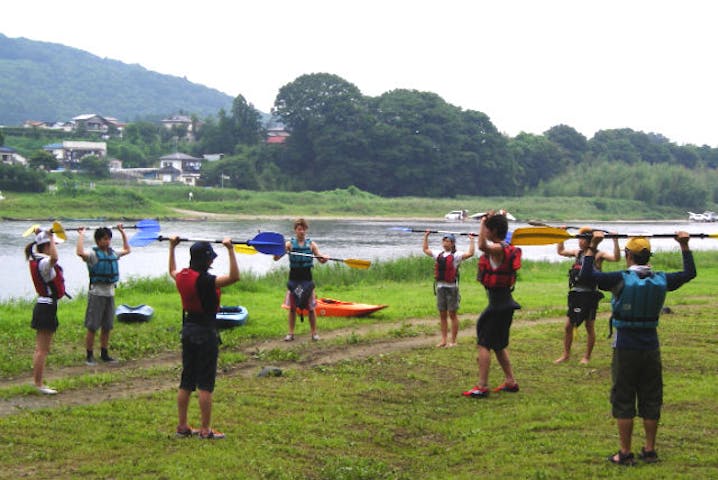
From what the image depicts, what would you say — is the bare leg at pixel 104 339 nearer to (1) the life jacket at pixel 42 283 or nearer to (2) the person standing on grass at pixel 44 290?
(2) the person standing on grass at pixel 44 290

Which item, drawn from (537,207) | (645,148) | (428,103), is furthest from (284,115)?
(645,148)

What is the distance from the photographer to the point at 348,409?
876 centimetres

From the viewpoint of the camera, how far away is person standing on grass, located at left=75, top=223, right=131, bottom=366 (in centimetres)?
1126

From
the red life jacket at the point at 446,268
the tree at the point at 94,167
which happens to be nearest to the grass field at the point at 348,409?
the red life jacket at the point at 446,268

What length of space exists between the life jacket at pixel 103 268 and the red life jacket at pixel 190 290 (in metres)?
4.38

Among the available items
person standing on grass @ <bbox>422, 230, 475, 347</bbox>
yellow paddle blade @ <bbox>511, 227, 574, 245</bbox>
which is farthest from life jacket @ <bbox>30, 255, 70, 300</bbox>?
person standing on grass @ <bbox>422, 230, 475, 347</bbox>

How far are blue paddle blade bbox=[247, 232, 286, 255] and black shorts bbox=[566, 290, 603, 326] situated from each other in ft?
12.6

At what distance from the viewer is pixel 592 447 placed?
23.7 ft

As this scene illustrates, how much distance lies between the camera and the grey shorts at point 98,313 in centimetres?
1128

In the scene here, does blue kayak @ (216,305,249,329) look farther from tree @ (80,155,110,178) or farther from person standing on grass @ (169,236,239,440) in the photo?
tree @ (80,155,110,178)

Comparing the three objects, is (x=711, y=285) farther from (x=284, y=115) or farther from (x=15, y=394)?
(x=284, y=115)

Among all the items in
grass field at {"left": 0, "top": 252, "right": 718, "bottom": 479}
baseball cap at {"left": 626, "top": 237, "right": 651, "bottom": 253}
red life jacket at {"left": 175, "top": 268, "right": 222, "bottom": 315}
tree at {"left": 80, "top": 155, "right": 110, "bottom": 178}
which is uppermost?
tree at {"left": 80, "top": 155, "right": 110, "bottom": 178}

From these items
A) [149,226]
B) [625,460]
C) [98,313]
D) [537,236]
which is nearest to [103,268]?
[98,313]

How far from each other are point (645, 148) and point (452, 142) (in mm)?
53322
